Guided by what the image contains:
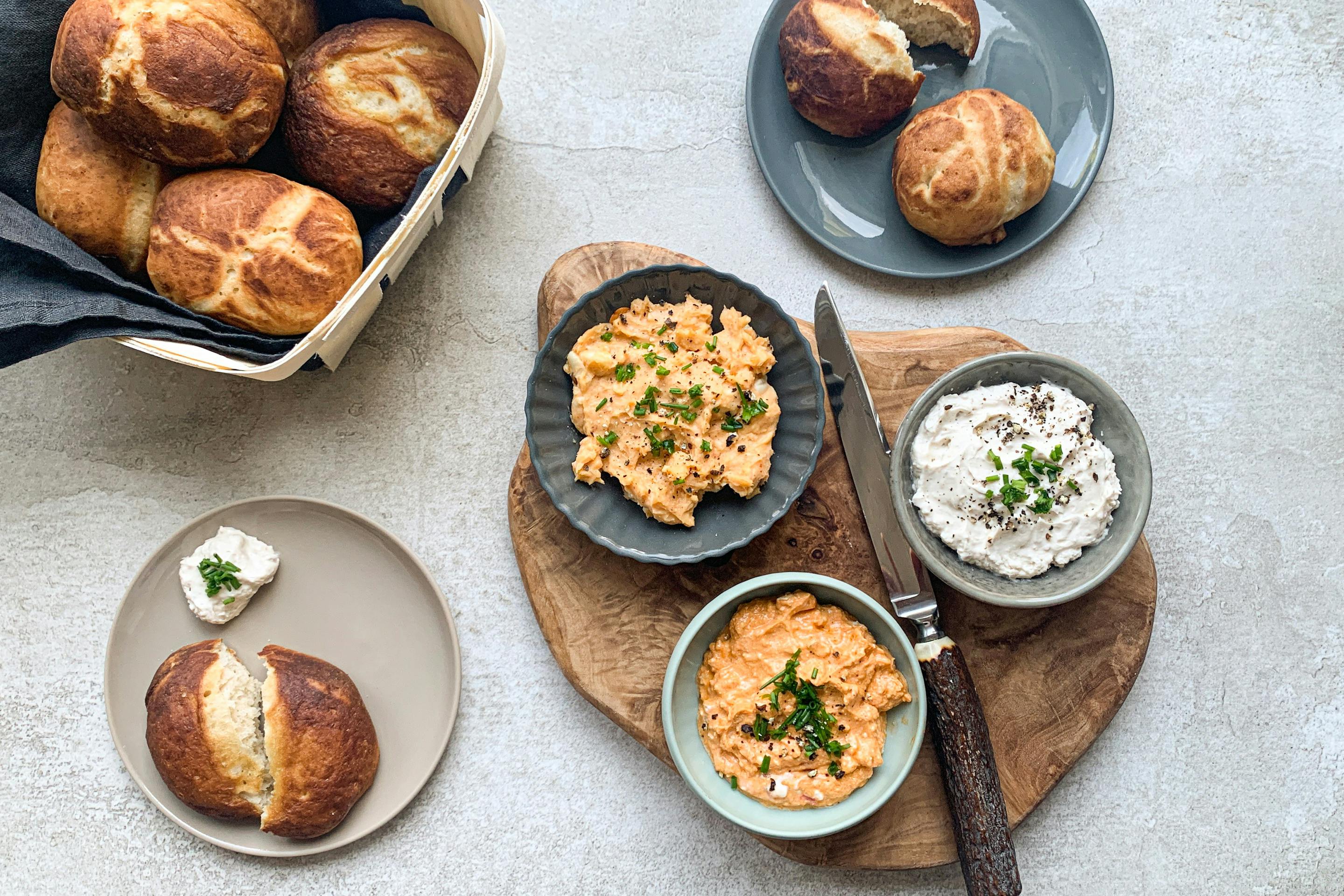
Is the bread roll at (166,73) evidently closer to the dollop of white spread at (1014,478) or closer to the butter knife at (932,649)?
the butter knife at (932,649)

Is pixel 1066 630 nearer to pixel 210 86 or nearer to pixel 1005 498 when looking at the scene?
pixel 1005 498

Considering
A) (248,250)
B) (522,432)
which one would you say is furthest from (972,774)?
(248,250)

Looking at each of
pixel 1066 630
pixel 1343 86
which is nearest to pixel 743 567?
pixel 1066 630

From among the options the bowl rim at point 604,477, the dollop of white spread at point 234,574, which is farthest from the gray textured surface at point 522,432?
the bowl rim at point 604,477

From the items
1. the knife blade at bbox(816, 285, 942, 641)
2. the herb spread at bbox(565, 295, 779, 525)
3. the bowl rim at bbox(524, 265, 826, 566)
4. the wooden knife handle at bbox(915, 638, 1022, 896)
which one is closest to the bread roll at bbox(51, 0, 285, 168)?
the bowl rim at bbox(524, 265, 826, 566)

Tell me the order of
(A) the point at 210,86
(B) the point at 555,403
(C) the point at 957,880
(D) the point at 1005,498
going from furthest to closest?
(C) the point at 957,880
(B) the point at 555,403
(D) the point at 1005,498
(A) the point at 210,86

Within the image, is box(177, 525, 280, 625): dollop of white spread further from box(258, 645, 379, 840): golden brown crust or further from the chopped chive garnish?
box(258, 645, 379, 840): golden brown crust

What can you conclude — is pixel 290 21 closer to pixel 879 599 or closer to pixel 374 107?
pixel 374 107
